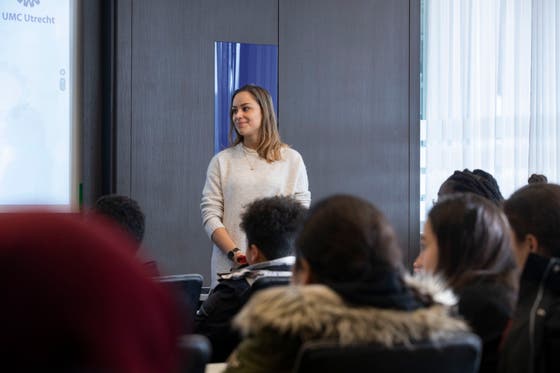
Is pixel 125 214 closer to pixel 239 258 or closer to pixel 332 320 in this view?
pixel 239 258

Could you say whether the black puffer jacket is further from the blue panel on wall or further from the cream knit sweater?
the blue panel on wall

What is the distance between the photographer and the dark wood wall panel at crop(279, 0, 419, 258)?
5.04 meters

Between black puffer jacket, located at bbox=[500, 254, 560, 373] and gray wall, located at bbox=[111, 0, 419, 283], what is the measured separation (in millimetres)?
2988

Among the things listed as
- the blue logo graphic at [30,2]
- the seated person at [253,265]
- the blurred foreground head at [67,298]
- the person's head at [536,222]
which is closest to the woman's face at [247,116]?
the seated person at [253,265]

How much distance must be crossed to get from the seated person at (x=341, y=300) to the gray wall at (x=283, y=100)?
3029mm

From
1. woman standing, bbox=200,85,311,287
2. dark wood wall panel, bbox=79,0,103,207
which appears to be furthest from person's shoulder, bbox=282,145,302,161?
dark wood wall panel, bbox=79,0,103,207

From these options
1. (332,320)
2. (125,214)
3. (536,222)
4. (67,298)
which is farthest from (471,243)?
(67,298)

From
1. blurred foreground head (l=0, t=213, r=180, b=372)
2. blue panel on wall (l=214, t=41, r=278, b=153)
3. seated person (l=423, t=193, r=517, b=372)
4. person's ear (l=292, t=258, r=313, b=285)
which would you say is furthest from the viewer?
blue panel on wall (l=214, t=41, r=278, b=153)

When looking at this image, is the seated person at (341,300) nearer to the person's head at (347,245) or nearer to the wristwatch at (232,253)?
the person's head at (347,245)

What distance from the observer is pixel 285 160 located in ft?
11.8

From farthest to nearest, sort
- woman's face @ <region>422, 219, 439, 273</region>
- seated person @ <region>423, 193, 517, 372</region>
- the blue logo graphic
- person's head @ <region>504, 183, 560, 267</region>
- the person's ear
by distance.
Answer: the blue logo graphic
person's head @ <region>504, 183, 560, 267</region>
woman's face @ <region>422, 219, 439, 273</region>
seated person @ <region>423, 193, 517, 372</region>
the person's ear

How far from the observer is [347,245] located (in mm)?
1543

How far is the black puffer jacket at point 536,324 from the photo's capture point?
168 cm

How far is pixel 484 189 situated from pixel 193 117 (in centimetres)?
201
